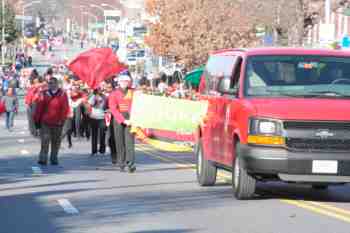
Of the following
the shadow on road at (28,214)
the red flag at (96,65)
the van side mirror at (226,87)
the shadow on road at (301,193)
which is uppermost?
the van side mirror at (226,87)

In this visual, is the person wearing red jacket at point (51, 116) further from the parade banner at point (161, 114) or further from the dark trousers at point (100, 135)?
the dark trousers at point (100, 135)

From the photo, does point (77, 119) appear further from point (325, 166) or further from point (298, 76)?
point (325, 166)

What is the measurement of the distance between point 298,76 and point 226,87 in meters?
1.01

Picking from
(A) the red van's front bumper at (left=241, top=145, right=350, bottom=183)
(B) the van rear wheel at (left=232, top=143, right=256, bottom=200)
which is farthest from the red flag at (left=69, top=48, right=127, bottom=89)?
(A) the red van's front bumper at (left=241, top=145, right=350, bottom=183)

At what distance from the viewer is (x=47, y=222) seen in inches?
522

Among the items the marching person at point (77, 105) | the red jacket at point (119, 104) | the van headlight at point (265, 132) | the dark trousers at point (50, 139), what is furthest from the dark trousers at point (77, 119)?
the van headlight at point (265, 132)

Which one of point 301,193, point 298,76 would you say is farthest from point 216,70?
point 301,193

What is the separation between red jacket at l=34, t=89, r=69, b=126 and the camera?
78.0ft

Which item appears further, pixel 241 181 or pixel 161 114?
pixel 161 114

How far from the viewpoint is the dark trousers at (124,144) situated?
70.3 feet

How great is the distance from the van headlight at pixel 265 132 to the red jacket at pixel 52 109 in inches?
369

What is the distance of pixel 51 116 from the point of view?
941 inches

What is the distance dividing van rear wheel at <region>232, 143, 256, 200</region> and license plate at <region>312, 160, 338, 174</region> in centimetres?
97

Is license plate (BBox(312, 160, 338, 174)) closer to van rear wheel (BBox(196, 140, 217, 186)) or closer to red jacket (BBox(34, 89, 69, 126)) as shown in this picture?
van rear wheel (BBox(196, 140, 217, 186))
